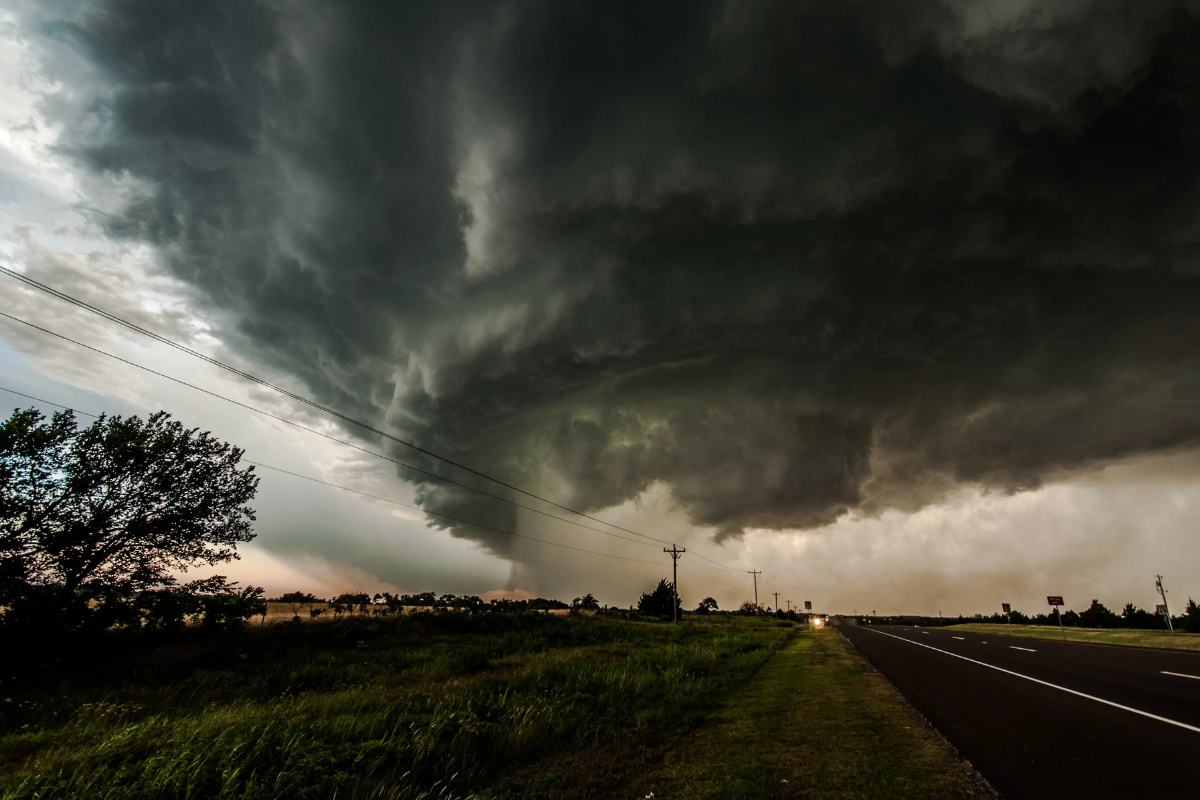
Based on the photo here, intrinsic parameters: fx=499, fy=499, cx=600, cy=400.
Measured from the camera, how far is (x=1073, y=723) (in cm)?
956

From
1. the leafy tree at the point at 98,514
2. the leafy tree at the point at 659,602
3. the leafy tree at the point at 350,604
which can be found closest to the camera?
the leafy tree at the point at 98,514

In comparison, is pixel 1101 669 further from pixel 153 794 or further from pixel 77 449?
pixel 77 449

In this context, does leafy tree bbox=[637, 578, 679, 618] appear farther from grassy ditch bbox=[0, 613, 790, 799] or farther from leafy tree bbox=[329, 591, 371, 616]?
grassy ditch bbox=[0, 613, 790, 799]

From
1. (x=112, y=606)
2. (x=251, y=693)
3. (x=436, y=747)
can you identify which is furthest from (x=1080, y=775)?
(x=112, y=606)

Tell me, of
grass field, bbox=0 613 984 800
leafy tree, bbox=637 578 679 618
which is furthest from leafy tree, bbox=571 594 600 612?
grass field, bbox=0 613 984 800

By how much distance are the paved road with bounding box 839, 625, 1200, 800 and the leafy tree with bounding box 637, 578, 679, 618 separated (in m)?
88.0

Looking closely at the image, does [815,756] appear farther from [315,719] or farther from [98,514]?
[98,514]

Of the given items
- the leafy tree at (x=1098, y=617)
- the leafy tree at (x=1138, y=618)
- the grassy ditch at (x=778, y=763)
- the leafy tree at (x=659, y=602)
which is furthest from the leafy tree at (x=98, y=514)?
the leafy tree at (x=1098, y=617)

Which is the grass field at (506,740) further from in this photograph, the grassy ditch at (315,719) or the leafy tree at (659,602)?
the leafy tree at (659,602)

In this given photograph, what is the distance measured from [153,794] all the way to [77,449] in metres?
33.2

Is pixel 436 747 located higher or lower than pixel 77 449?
lower

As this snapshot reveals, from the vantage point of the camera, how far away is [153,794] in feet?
20.7

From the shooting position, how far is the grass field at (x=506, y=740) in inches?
273

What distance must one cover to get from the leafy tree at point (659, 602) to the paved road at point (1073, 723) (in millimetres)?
87960
